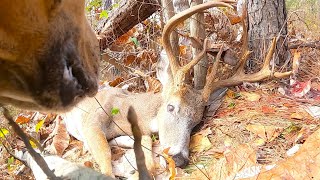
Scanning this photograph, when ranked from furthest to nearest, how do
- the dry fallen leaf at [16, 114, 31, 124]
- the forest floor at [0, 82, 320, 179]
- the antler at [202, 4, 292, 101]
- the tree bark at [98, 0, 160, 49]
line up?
the tree bark at [98, 0, 160, 49], the dry fallen leaf at [16, 114, 31, 124], the antler at [202, 4, 292, 101], the forest floor at [0, 82, 320, 179]

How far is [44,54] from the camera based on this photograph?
93cm

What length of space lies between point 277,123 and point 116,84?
2311mm

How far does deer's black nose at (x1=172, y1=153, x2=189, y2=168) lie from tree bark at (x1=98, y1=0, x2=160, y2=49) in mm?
1695

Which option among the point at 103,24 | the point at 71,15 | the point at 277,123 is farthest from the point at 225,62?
the point at 71,15

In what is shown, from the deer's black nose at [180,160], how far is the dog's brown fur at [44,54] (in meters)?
3.54

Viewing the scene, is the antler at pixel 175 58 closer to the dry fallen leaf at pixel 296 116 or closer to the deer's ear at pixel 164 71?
the deer's ear at pixel 164 71

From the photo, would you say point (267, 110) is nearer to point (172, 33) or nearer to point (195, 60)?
point (195, 60)

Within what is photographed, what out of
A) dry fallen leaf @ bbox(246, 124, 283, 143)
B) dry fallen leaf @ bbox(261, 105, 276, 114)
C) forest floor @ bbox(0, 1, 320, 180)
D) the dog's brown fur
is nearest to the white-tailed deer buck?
forest floor @ bbox(0, 1, 320, 180)

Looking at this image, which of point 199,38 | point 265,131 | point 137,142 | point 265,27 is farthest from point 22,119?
point 137,142

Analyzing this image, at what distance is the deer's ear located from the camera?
539 cm

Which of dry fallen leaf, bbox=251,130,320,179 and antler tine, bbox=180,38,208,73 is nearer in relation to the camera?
dry fallen leaf, bbox=251,130,320,179

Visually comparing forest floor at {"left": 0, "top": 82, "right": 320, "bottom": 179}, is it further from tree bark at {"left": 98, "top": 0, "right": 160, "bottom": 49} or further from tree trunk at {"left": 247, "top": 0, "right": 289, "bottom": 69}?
tree bark at {"left": 98, "top": 0, "right": 160, "bottom": 49}

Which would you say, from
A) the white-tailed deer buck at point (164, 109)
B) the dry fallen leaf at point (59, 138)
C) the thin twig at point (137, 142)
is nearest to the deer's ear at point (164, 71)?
the white-tailed deer buck at point (164, 109)

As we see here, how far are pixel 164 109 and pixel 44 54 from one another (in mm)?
4406
